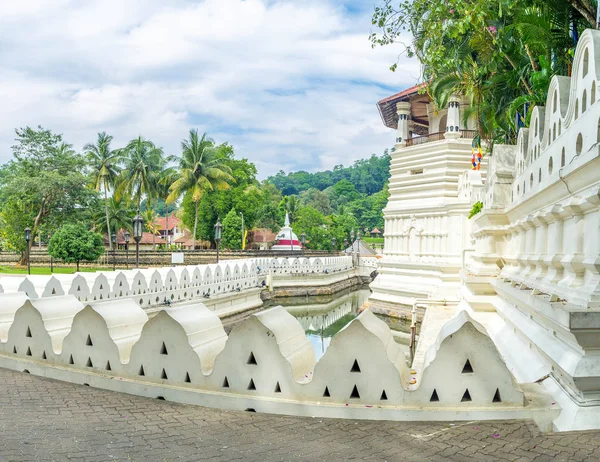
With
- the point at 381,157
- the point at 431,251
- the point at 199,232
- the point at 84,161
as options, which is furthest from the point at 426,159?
the point at 381,157

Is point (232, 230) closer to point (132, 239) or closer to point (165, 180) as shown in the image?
point (165, 180)

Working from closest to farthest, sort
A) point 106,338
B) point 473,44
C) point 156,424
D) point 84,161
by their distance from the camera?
point 156,424
point 106,338
point 473,44
point 84,161

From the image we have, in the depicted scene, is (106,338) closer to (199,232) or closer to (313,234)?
(199,232)

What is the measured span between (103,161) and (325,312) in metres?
29.1

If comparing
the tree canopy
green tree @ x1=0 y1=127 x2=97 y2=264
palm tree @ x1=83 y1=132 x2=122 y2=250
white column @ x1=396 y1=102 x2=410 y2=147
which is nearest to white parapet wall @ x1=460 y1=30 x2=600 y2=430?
the tree canopy

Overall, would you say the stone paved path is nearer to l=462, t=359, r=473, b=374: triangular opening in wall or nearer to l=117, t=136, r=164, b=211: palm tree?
l=462, t=359, r=473, b=374: triangular opening in wall

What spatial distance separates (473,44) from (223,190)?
41.4 metres

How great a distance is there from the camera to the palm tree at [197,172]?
152 ft

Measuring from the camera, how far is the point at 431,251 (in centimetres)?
2128

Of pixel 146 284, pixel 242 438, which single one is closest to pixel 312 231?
pixel 146 284

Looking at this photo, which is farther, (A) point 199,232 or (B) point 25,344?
(A) point 199,232

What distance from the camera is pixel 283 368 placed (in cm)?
349

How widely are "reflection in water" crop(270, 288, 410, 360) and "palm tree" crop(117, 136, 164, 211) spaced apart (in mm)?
23676

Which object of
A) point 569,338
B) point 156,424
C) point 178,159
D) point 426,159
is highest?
point 178,159
